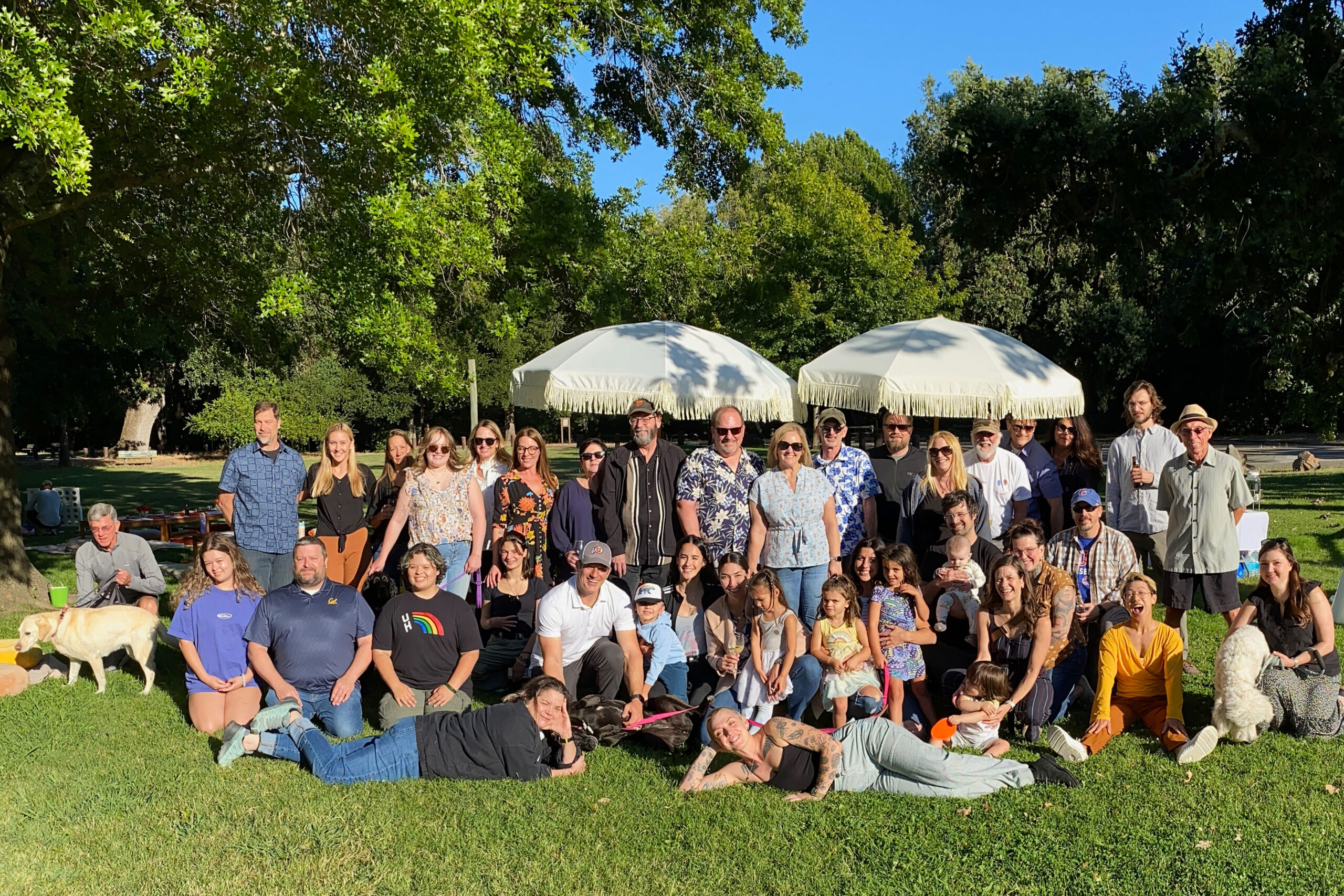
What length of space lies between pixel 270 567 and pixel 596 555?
9.03 feet

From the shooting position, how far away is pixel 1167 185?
1045cm

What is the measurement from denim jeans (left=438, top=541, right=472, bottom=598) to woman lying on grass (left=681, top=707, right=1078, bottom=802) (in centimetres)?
259

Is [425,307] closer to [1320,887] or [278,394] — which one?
[1320,887]

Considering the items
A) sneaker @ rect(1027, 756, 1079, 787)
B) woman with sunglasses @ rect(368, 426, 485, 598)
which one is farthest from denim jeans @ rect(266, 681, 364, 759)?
sneaker @ rect(1027, 756, 1079, 787)

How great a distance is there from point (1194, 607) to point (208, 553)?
7618 mm

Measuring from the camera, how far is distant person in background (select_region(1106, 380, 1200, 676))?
689 centimetres

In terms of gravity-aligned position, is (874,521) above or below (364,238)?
below

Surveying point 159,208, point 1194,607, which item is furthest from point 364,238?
point 1194,607

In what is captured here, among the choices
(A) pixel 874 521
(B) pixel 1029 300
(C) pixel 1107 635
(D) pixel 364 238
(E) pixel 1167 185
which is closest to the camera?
(C) pixel 1107 635

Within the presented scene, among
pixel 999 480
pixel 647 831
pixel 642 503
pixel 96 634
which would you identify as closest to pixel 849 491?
pixel 999 480

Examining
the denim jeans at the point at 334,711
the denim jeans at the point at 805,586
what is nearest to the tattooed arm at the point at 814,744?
the denim jeans at the point at 805,586

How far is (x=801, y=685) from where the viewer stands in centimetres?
590

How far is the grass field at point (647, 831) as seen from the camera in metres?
4.10

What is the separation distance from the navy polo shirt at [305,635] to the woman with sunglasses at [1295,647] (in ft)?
16.2
